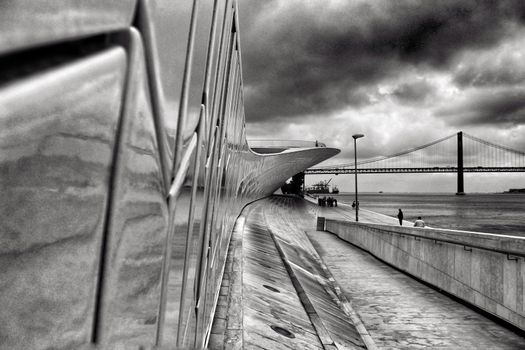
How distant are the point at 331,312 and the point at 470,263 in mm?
3250

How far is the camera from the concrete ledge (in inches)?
291

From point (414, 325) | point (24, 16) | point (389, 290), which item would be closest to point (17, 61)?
point (24, 16)

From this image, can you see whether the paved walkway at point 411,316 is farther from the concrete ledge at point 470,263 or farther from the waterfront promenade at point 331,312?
the concrete ledge at point 470,263

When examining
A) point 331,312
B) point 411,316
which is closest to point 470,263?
point 411,316

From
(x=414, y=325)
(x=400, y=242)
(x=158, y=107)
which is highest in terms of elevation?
(x=158, y=107)

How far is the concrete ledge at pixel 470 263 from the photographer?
740cm

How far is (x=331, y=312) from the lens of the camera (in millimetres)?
7715

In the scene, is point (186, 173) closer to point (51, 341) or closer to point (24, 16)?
point (51, 341)

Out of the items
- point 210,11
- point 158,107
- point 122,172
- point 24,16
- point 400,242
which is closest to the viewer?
point 24,16

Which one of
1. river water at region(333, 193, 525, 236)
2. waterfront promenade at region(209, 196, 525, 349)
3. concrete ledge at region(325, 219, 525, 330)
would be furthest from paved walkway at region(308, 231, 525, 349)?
river water at region(333, 193, 525, 236)

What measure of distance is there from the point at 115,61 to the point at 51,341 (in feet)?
1.19

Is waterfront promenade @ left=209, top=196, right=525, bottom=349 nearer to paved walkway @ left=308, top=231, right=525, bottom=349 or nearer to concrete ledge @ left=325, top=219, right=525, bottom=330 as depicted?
paved walkway @ left=308, top=231, right=525, bottom=349

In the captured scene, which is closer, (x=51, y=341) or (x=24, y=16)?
(x=24, y=16)

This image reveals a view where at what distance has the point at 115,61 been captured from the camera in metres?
0.60
